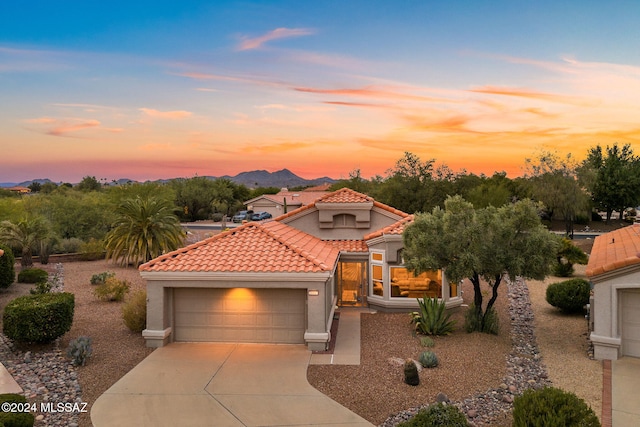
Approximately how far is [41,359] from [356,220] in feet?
42.5

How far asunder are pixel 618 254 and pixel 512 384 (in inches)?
243

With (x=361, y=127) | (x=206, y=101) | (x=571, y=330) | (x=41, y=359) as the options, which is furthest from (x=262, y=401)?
(x=361, y=127)

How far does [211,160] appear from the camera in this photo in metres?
54.4

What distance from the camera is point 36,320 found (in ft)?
40.3

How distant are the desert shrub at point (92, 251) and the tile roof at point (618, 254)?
91.9ft

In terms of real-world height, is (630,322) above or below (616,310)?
below

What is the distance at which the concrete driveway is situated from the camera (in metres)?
8.87

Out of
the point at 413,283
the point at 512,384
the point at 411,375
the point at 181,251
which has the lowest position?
the point at 512,384

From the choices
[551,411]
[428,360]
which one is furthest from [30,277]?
[551,411]

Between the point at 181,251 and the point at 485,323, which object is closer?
the point at 485,323

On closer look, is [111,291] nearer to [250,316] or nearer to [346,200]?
[250,316]

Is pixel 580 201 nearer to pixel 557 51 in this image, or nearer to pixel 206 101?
pixel 557 51

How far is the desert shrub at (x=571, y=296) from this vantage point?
1683 centimetres

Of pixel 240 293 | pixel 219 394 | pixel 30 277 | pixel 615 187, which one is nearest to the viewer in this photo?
pixel 219 394
